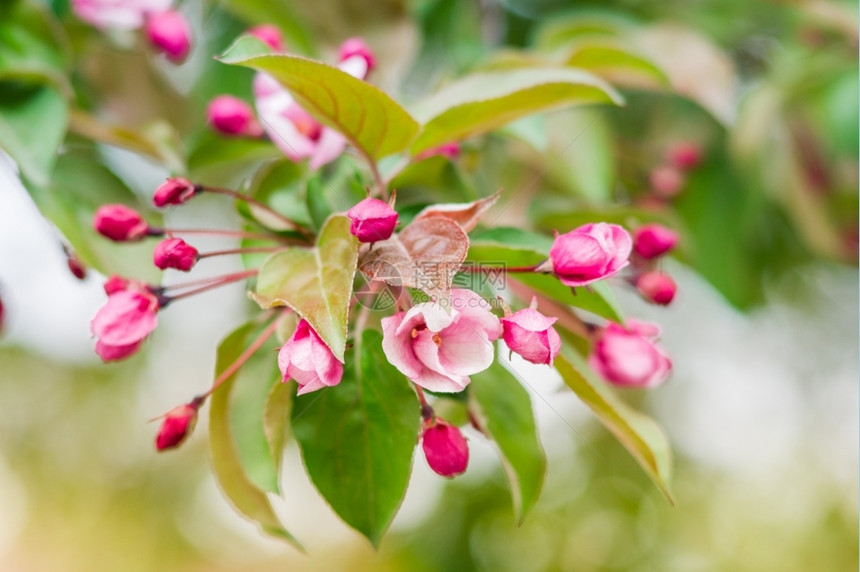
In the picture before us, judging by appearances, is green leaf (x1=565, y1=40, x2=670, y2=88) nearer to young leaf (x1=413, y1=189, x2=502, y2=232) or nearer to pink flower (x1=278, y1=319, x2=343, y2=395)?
young leaf (x1=413, y1=189, x2=502, y2=232)

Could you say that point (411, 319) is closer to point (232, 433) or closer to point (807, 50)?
point (232, 433)

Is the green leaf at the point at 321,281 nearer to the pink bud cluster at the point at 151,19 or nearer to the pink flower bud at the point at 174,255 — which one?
the pink flower bud at the point at 174,255

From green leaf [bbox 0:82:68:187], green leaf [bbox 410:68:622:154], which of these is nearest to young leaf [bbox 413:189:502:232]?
green leaf [bbox 410:68:622:154]

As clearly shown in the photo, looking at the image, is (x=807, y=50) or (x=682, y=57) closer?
(x=682, y=57)

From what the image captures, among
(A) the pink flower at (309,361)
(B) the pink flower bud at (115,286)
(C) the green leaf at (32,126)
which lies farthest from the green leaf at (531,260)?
(C) the green leaf at (32,126)

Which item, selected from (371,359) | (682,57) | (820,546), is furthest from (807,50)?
(820,546)
